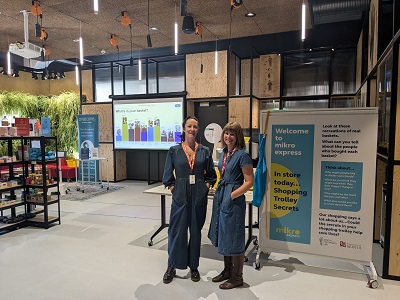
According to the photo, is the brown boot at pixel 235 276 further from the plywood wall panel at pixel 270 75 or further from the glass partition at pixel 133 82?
the glass partition at pixel 133 82

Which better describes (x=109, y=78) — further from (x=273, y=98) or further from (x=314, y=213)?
(x=314, y=213)

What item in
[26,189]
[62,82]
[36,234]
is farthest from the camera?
[62,82]

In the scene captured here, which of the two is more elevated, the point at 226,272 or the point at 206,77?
the point at 206,77

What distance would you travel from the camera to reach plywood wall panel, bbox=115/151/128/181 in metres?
8.92

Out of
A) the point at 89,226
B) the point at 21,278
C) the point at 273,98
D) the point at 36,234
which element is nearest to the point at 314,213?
the point at 21,278

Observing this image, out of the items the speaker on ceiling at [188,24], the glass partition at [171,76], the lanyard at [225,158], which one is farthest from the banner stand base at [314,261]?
the glass partition at [171,76]

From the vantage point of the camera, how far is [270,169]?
3324 millimetres

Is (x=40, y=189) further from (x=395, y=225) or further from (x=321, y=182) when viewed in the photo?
(x=395, y=225)

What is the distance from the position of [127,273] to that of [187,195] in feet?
3.62

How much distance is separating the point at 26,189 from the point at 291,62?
631 centimetres

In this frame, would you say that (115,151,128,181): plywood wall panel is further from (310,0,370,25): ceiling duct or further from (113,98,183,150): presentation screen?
(310,0,370,25): ceiling duct

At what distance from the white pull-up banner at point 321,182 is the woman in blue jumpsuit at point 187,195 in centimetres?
83

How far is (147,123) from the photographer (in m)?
Answer: 8.34

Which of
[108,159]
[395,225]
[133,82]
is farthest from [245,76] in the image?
[395,225]
